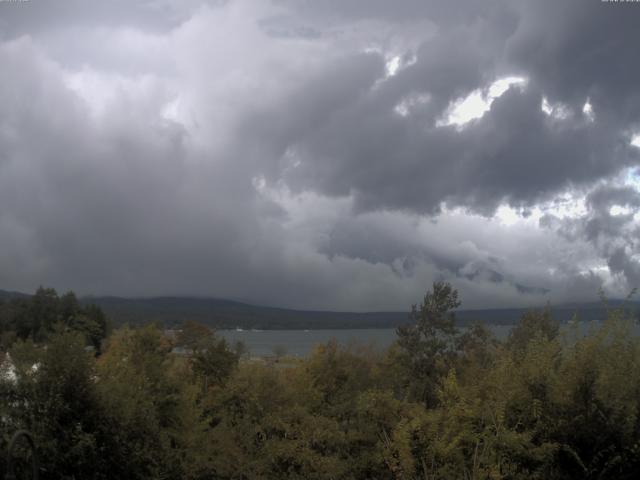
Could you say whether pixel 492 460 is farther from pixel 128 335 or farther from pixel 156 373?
pixel 128 335

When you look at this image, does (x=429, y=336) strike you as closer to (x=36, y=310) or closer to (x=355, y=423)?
(x=355, y=423)

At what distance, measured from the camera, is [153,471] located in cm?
1027

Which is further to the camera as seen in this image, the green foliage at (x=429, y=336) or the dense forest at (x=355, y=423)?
the green foliage at (x=429, y=336)

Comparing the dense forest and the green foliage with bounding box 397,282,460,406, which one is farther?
the green foliage with bounding box 397,282,460,406

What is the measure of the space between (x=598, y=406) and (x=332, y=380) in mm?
12071

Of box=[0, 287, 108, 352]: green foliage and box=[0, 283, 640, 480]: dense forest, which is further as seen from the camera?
box=[0, 287, 108, 352]: green foliage

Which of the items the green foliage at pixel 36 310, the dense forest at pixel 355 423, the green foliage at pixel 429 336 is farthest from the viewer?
the green foliage at pixel 36 310

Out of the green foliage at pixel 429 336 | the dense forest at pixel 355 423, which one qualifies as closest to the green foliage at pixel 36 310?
the green foliage at pixel 429 336

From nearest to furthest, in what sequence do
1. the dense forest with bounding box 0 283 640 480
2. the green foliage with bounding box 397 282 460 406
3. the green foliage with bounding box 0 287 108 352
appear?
the dense forest with bounding box 0 283 640 480 → the green foliage with bounding box 397 282 460 406 → the green foliage with bounding box 0 287 108 352

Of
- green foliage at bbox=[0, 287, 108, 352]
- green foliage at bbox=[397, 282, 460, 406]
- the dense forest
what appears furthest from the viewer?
green foliage at bbox=[0, 287, 108, 352]

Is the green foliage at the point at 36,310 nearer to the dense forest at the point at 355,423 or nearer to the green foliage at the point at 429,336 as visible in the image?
the green foliage at the point at 429,336

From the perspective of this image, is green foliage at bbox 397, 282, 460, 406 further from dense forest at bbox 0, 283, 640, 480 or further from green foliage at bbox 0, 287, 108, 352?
green foliage at bbox 0, 287, 108, 352

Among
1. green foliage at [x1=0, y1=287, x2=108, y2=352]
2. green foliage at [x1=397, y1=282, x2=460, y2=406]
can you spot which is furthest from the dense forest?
green foliage at [x1=0, y1=287, x2=108, y2=352]

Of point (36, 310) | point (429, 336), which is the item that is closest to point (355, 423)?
point (429, 336)
